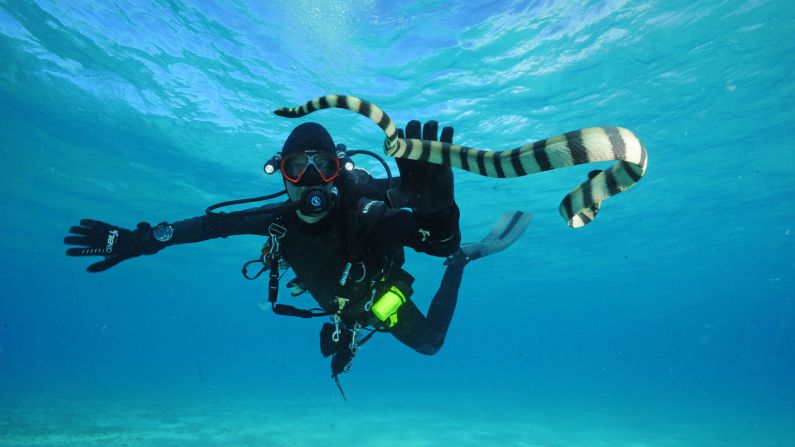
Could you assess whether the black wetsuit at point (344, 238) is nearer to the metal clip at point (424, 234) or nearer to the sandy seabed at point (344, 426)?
the metal clip at point (424, 234)

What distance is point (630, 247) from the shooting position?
101 feet

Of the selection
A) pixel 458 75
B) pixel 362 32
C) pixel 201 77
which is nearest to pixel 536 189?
pixel 458 75

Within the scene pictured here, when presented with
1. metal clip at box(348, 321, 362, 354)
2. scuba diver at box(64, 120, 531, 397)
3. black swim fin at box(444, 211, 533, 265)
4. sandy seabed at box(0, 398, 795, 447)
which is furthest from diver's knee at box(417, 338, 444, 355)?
sandy seabed at box(0, 398, 795, 447)

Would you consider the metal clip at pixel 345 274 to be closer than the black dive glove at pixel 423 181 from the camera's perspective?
No

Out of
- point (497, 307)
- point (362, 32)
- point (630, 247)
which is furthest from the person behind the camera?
point (497, 307)

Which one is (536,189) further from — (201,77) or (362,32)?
(201,77)

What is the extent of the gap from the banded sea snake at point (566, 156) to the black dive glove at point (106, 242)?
3.45 metres

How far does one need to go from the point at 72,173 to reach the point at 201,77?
41.4 ft

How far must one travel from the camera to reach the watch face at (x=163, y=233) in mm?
4719

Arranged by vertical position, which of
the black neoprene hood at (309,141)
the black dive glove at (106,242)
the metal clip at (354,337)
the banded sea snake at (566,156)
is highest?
the black neoprene hood at (309,141)

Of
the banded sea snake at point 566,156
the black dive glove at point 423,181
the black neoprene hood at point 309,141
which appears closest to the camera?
the banded sea snake at point 566,156

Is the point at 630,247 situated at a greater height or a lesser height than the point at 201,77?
greater

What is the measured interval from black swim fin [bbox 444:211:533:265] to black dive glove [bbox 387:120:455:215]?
4689 millimetres

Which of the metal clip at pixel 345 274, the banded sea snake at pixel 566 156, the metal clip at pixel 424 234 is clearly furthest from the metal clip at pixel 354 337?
the banded sea snake at pixel 566 156
